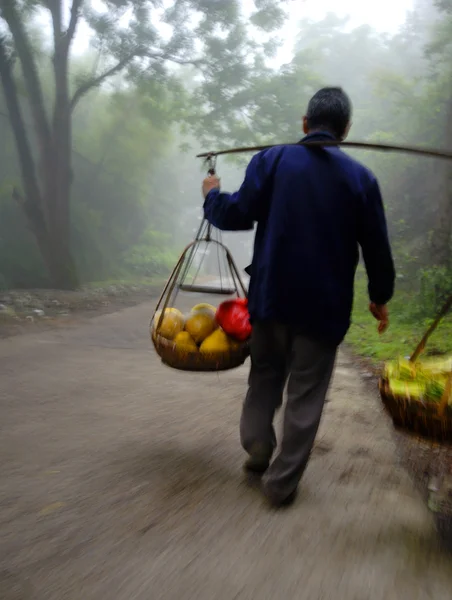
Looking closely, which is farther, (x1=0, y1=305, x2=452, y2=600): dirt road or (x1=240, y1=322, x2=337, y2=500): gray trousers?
(x1=240, y1=322, x2=337, y2=500): gray trousers

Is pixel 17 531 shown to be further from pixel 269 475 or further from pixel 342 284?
pixel 342 284

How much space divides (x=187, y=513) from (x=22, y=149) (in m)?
12.8

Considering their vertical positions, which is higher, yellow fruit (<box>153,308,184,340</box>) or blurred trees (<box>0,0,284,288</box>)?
blurred trees (<box>0,0,284,288</box>)

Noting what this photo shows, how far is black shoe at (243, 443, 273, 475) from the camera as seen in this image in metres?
2.68

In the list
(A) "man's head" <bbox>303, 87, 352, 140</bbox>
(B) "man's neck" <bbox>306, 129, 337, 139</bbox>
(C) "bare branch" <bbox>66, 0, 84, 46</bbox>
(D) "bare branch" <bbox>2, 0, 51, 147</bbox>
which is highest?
(C) "bare branch" <bbox>66, 0, 84, 46</bbox>

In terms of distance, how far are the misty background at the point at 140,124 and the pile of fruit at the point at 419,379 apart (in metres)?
6.41

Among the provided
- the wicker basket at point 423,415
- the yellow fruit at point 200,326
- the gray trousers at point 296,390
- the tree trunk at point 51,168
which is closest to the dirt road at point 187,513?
the gray trousers at point 296,390

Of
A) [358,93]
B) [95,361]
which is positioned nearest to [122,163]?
[358,93]

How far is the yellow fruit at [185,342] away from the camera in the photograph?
2.70m

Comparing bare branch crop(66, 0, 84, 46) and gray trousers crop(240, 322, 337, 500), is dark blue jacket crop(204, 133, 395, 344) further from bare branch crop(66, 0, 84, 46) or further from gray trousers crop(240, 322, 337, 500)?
bare branch crop(66, 0, 84, 46)

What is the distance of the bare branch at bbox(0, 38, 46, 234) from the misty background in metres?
0.04

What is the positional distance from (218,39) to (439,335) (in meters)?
12.8

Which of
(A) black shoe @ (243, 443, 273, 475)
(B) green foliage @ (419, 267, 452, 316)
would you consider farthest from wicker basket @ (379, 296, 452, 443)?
(B) green foliage @ (419, 267, 452, 316)

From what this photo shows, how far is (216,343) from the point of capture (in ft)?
8.95
